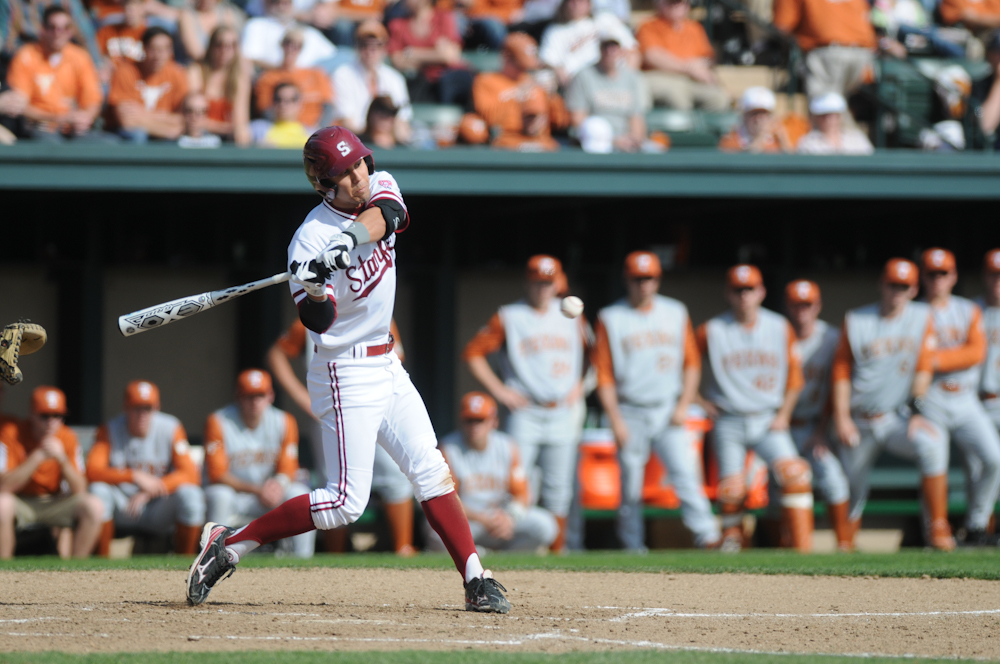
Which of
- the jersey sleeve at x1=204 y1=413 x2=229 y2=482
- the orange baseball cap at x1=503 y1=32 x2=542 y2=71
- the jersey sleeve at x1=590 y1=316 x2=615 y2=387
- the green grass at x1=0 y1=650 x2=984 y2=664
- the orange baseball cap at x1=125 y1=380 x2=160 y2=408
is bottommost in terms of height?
the green grass at x1=0 y1=650 x2=984 y2=664

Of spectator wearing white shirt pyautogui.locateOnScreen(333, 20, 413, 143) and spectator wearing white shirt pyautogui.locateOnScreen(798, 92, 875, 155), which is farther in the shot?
spectator wearing white shirt pyautogui.locateOnScreen(798, 92, 875, 155)

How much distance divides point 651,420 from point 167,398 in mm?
3307

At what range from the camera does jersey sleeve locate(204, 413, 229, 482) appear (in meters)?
7.00

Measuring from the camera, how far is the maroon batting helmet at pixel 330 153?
3.99m

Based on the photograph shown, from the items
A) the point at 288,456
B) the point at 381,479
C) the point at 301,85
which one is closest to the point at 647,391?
the point at 381,479

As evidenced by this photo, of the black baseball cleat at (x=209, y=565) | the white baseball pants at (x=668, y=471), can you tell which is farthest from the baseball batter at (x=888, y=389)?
the black baseball cleat at (x=209, y=565)

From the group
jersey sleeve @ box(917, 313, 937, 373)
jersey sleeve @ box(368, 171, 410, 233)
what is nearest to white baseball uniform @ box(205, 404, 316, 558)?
jersey sleeve @ box(368, 171, 410, 233)

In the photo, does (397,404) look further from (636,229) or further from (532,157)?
(636,229)

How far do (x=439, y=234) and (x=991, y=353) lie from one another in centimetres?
372

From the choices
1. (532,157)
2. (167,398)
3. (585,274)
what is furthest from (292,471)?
(585,274)

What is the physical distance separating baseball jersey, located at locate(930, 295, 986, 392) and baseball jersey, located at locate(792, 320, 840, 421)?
0.65 meters

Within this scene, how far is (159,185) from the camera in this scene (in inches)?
283

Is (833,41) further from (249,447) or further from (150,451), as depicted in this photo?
(150,451)

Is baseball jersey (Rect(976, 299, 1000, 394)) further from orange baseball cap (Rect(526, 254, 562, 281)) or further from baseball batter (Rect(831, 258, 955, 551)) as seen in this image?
orange baseball cap (Rect(526, 254, 562, 281))
